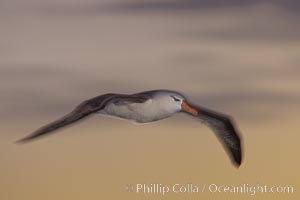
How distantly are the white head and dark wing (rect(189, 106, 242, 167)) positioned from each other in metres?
0.07

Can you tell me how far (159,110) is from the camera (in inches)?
119

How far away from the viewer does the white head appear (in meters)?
3.03

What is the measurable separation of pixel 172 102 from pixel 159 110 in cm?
5

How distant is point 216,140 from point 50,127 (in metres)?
0.65

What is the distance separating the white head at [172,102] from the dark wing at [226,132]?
0.07 meters

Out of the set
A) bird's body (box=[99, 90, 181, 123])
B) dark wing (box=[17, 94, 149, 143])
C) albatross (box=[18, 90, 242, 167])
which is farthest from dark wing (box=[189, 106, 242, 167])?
dark wing (box=[17, 94, 149, 143])

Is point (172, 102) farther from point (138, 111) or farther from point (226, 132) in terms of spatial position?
point (226, 132)

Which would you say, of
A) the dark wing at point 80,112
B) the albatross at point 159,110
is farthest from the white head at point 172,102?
the dark wing at point 80,112

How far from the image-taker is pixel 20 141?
3.10m

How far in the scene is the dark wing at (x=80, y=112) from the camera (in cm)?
280

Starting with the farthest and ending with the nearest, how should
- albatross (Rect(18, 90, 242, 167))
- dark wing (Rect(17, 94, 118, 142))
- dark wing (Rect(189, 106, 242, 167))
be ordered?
dark wing (Rect(189, 106, 242, 167)), albatross (Rect(18, 90, 242, 167)), dark wing (Rect(17, 94, 118, 142))

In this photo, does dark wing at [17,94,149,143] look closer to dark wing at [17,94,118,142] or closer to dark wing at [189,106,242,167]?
dark wing at [17,94,118,142]

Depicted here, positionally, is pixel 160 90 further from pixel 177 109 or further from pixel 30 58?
pixel 30 58

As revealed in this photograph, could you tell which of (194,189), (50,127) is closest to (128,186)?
(194,189)
